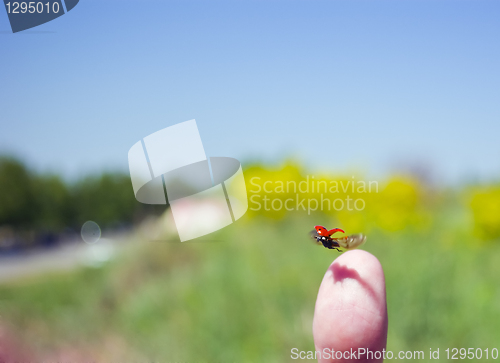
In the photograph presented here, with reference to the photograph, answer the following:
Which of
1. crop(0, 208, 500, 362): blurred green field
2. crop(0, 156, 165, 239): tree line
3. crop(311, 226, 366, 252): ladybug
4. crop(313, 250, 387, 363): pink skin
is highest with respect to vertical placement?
crop(311, 226, 366, 252): ladybug

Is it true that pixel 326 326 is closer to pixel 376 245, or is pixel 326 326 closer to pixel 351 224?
pixel 376 245

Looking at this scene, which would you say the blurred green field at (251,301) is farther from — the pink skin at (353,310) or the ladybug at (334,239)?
the ladybug at (334,239)

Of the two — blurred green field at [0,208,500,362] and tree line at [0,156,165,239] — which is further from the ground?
blurred green field at [0,208,500,362]

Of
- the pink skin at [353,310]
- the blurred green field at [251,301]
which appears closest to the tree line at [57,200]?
the blurred green field at [251,301]

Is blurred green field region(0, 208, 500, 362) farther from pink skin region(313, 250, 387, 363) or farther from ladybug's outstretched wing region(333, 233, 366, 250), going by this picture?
ladybug's outstretched wing region(333, 233, 366, 250)

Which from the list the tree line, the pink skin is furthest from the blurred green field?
the tree line

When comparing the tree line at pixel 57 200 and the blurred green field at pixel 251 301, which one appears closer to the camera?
the blurred green field at pixel 251 301

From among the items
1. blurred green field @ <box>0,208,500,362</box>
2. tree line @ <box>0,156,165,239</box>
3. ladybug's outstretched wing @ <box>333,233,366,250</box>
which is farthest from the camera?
tree line @ <box>0,156,165,239</box>
